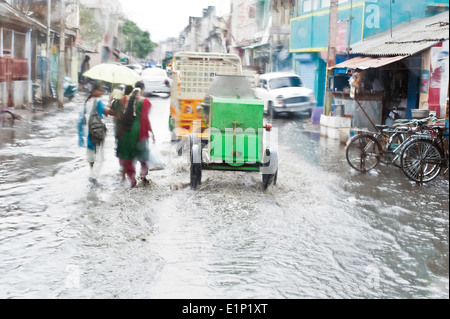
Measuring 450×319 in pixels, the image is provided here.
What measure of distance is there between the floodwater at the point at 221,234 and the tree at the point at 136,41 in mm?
67950

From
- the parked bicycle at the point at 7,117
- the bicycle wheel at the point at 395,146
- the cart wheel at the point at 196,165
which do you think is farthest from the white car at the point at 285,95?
the cart wheel at the point at 196,165

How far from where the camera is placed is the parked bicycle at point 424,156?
9547 mm

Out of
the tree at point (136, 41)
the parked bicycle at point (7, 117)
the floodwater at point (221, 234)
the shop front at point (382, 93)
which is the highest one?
the tree at point (136, 41)

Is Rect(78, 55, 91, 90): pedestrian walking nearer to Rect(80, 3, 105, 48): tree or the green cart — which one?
Rect(80, 3, 105, 48): tree

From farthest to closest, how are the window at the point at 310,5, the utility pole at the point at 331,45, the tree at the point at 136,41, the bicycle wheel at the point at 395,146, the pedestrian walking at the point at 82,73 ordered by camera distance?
the tree at the point at 136,41 → the pedestrian walking at the point at 82,73 → the window at the point at 310,5 → the utility pole at the point at 331,45 → the bicycle wheel at the point at 395,146

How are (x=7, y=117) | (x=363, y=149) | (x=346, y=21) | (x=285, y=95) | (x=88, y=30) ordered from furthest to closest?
(x=88, y=30) → (x=285, y=95) → (x=346, y=21) → (x=7, y=117) → (x=363, y=149)

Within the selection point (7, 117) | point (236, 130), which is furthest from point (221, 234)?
point (7, 117)

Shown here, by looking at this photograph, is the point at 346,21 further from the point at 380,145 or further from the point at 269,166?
the point at 269,166

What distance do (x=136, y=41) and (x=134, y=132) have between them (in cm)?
7307

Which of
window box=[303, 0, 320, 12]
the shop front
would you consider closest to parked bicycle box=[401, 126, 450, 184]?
the shop front

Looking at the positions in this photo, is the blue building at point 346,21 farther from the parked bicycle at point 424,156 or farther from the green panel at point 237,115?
the green panel at point 237,115

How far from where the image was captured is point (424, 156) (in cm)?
954

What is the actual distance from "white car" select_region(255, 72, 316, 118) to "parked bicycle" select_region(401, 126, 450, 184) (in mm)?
12095
